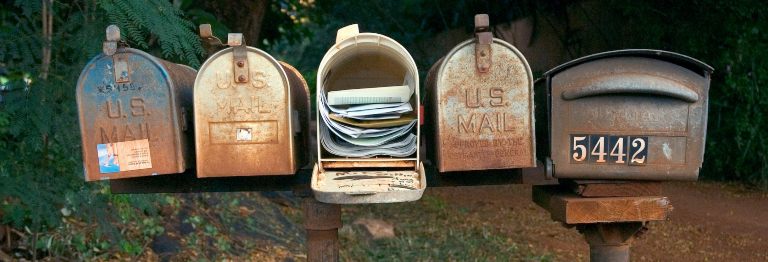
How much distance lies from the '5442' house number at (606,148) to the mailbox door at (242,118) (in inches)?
36.4

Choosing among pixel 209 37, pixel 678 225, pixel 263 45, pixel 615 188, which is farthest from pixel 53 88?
pixel 263 45

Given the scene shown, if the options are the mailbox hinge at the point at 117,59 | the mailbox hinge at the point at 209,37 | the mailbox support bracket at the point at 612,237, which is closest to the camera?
the mailbox hinge at the point at 117,59

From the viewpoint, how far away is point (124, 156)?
283cm

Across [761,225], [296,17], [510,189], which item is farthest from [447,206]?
[296,17]

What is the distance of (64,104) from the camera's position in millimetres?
3947

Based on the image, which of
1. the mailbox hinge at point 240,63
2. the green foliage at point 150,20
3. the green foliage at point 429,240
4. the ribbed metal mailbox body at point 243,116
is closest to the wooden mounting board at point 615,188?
the ribbed metal mailbox body at point 243,116

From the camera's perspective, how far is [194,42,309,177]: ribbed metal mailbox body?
2.83 metres

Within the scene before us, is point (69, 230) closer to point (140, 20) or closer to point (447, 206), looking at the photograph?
point (140, 20)

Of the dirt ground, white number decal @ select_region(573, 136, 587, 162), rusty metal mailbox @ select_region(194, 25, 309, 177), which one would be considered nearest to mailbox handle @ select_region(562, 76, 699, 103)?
white number decal @ select_region(573, 136, 587, 162)

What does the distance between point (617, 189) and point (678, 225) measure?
518 cm

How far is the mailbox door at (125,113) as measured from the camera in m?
2.81

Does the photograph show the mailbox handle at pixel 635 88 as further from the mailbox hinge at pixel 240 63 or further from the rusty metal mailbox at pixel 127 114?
the rusty metal mailbox at pixel 127 114

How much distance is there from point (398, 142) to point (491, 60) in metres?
0.42

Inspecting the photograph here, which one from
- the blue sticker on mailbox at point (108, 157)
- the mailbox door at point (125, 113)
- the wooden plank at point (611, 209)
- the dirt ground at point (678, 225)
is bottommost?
the dirt ground at point (678, 225)
